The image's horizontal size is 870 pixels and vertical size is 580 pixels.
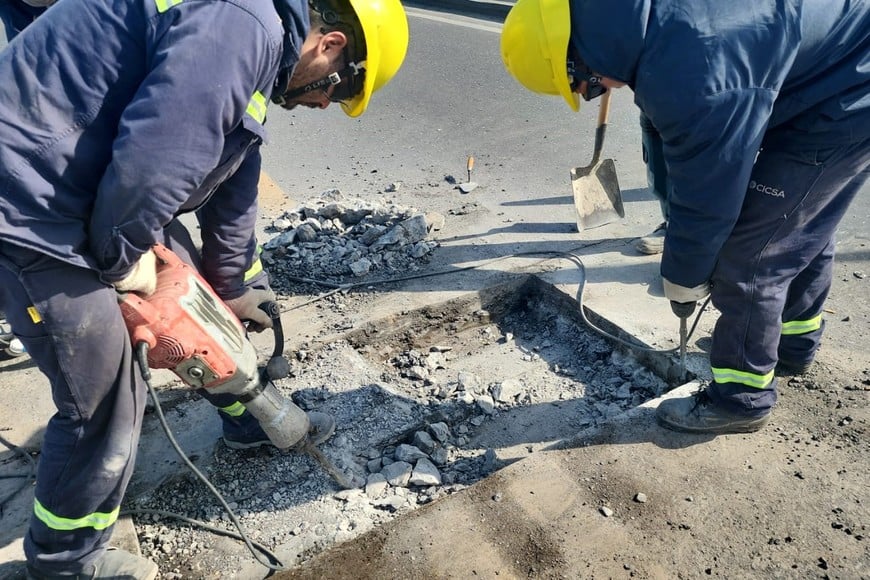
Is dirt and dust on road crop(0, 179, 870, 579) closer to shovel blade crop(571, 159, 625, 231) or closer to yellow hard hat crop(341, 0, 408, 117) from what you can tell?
shovel blade crop(571, 159, 625, 231)

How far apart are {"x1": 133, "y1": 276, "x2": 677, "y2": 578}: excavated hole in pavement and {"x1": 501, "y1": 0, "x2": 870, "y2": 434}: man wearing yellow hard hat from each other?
681mm

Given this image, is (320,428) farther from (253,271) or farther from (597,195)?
(597,195)

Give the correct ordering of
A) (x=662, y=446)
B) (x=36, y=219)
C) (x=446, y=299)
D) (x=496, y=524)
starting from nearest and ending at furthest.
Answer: (x=36, y=219), (x=496, y=524), (x=662, y=446), (x=446, y=299)

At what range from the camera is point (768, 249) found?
2.65m

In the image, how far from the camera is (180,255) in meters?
2.71

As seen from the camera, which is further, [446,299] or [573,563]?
[446,299]

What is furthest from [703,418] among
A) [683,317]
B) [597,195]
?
[597,195]

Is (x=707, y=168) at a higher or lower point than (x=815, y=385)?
higher

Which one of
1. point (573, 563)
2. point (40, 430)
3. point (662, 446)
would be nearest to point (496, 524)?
point (573, 563)

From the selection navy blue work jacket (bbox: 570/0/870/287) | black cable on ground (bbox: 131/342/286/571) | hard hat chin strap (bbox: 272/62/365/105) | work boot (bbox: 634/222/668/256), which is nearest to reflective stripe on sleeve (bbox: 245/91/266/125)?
hard hat chin strap (bbox: 272/62/365/105)

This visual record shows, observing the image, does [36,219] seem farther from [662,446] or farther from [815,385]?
[815,385]

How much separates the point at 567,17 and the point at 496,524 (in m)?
1.88

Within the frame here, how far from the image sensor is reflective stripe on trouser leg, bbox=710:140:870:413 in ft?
8.38

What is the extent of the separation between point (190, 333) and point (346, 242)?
8.29 feet
